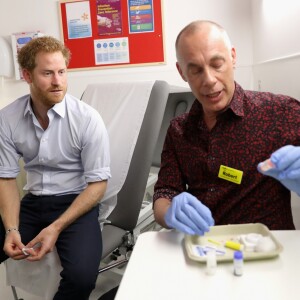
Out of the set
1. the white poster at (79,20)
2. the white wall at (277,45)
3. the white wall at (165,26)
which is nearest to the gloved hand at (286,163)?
the white wall at (277,45)

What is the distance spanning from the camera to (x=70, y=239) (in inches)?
52.6

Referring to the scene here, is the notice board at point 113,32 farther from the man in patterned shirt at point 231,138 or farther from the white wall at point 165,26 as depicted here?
the man in patterned shirt at point 231,138

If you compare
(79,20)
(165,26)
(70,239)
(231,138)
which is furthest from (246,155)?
(79,20)

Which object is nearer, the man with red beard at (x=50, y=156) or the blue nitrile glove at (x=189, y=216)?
the blue nitrile glove at (x=189, y=216)

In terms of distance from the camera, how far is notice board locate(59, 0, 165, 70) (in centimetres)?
266

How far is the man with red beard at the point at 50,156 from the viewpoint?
142 centimetres

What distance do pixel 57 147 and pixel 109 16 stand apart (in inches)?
63.6

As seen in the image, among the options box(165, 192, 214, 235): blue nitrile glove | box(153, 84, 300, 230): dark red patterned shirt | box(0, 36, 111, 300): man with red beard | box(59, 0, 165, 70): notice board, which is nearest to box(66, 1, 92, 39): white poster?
box(59, 0, 165, 70): notice board

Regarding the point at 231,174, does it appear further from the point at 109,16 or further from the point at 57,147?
the point at 109,16

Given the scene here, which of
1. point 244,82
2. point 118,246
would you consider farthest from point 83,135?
point 244,82

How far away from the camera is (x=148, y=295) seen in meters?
0.61

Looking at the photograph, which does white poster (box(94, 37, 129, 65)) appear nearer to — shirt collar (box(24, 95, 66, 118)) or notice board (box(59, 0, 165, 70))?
notice board (box(59, 0, 165, 70))

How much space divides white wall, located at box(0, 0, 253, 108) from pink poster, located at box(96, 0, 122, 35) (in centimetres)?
32

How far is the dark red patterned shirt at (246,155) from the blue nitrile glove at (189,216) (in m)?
0.24
